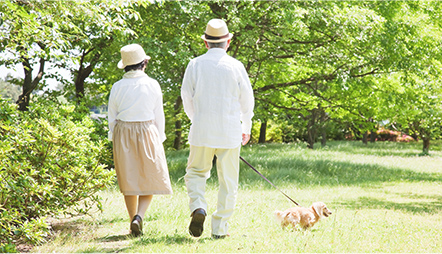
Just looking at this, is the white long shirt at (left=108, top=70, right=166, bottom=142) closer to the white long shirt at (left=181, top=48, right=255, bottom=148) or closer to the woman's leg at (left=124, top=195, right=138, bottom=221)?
the white long shirt at (left=181, top=48, right=255, bottom=148)

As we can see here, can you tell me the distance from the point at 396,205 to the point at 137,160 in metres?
5.25

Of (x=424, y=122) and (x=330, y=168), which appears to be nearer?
(x=330, y=168)

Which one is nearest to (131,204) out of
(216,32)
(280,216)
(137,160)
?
(137,160)

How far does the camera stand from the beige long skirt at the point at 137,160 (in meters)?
4.86

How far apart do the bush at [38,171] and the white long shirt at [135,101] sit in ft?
2.15

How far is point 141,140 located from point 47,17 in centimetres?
239

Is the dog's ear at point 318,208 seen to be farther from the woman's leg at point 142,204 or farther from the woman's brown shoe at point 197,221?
the woman's leg at point 142,204

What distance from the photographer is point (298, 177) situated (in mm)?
11328

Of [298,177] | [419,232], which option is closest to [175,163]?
[298,177]

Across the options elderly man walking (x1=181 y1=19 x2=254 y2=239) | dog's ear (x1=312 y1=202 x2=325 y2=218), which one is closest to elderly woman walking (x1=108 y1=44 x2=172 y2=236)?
elderly man walking (x1=181 y1=19 x2=254 y2=239)

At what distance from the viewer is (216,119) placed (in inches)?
177

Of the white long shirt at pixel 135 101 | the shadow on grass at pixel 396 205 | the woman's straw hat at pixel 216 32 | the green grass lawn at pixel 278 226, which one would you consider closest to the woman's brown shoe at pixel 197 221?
the green grass lawn at pixel 278 226

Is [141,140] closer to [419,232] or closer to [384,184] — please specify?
[419,232]

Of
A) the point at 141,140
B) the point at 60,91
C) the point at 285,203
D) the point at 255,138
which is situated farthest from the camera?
the point at 255,138
